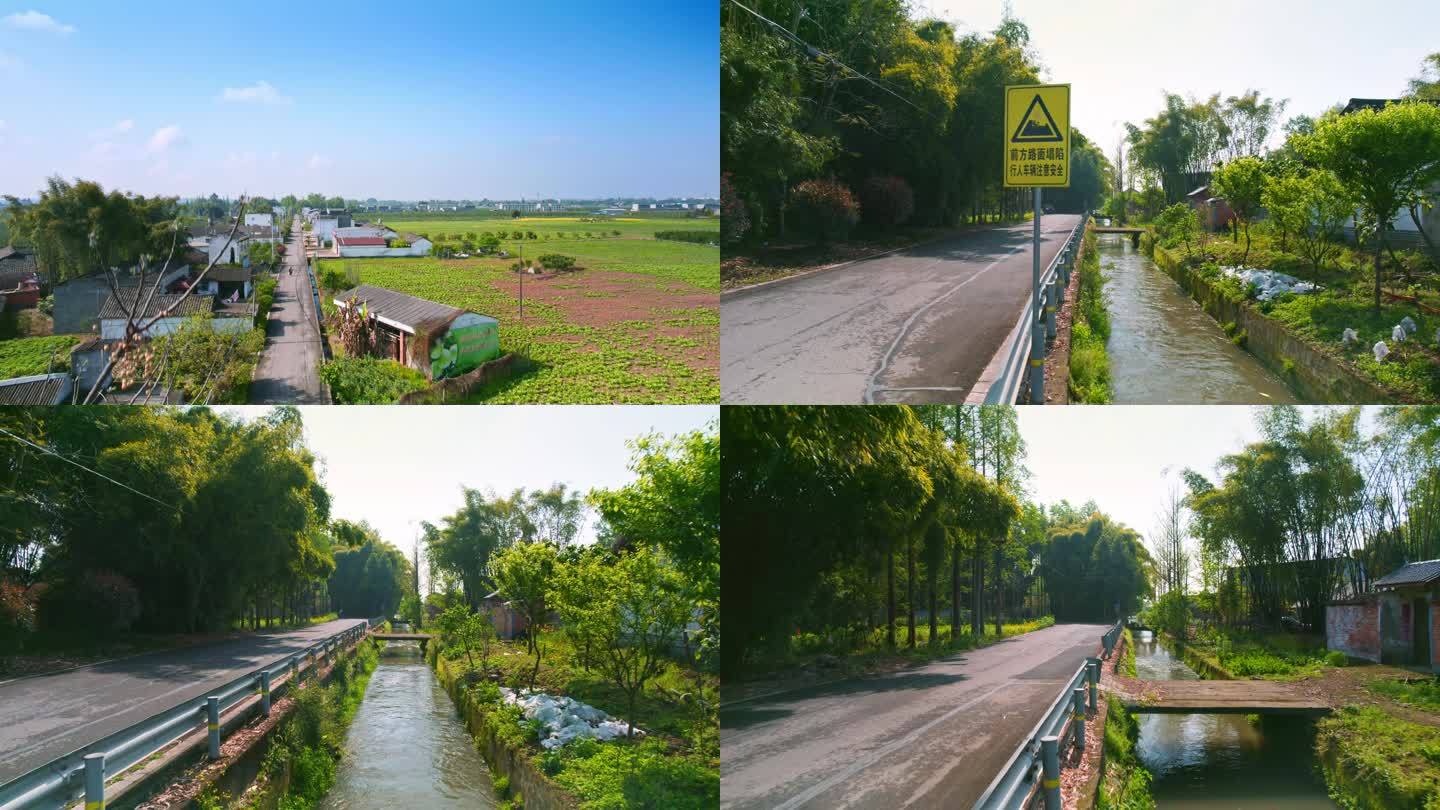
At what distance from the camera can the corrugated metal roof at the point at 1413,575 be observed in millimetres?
12031

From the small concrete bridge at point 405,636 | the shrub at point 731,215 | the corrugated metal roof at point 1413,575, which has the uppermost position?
the shrub at point 731,215

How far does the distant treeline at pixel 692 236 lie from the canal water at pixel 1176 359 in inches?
225

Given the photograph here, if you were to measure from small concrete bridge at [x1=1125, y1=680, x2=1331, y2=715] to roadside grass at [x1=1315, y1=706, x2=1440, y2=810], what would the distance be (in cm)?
42

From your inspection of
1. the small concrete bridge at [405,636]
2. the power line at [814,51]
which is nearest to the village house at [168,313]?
the power line at [814,51]

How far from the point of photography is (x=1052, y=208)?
3719 centimetres

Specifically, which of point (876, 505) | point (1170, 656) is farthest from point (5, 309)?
point (1170, 656)

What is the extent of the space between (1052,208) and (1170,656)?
2225cm

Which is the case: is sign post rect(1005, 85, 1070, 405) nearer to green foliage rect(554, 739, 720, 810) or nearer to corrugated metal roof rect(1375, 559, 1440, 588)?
green foliage rect(554, 739, 720, 810)

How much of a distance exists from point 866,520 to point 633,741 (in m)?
3.84

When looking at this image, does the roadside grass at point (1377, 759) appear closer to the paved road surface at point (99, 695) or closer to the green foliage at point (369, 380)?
the green foliage at point (369, 380)

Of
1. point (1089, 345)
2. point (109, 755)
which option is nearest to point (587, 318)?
point (109, 755)

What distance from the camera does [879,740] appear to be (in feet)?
27.6

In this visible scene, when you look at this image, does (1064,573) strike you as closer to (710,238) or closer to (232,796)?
(710,238)

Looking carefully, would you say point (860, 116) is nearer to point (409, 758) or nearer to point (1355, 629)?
point (1355, 629)
